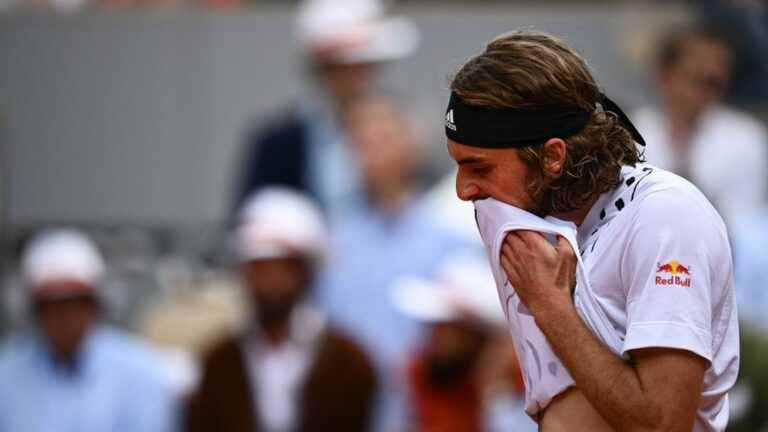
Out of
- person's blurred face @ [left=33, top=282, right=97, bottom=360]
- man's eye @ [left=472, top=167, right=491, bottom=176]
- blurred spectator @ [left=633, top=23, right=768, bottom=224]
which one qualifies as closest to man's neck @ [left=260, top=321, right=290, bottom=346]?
person's blurred face @ [left=33, top=282, right=97, bottom=360]

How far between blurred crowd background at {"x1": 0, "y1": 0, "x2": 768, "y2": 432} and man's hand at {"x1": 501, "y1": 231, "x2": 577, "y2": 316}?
9.72 ft

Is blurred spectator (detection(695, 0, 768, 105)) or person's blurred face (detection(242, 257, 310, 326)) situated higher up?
blurred spectator (detection(695, 0, 768, 105))

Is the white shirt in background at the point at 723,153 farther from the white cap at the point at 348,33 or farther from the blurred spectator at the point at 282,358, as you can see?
the blurred spectator at the point at 282,358

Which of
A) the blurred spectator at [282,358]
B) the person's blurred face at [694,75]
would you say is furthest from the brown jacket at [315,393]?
the person's blurred face at [694,75]

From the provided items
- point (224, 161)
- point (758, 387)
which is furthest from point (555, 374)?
point (224, 161)

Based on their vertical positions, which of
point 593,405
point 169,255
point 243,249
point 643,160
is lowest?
point 169,255

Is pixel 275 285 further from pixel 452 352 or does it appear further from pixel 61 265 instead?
pixel 61 265

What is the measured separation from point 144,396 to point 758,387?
9.81 ft

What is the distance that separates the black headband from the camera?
2705mm

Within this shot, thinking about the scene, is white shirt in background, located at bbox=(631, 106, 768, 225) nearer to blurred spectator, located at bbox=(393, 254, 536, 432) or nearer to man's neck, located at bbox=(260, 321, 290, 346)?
blurred spectator, located at bbox=(393, 254, 536, 432)

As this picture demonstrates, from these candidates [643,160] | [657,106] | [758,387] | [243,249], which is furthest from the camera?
[657,106]

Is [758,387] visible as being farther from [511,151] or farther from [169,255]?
[169,255]

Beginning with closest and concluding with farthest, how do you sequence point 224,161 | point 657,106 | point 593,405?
point 593,405 < point 657,106 < point 224,161

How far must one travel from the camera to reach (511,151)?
273 cm
